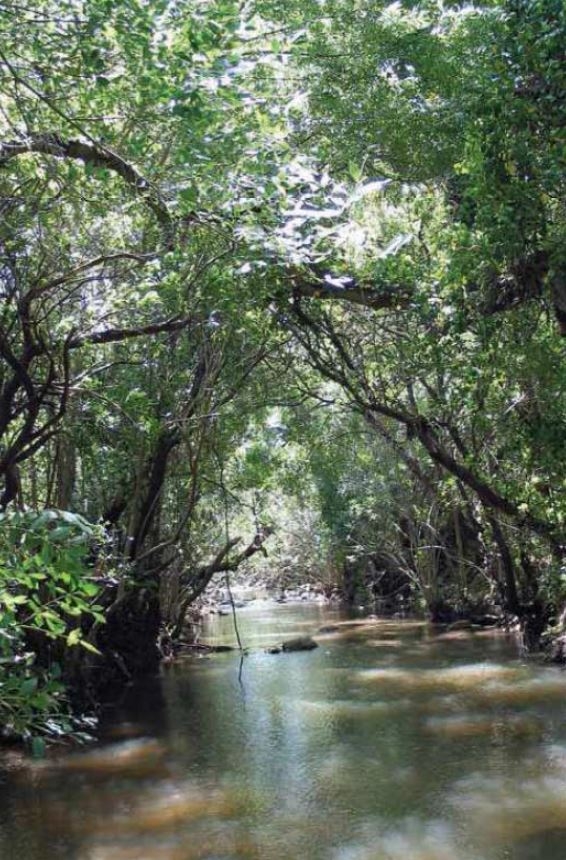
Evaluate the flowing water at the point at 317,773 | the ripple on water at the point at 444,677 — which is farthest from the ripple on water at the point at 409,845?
the ripple on water at the point at 444,677

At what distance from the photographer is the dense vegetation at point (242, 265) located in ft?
17.4

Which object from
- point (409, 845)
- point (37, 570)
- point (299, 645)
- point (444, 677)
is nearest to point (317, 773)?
point (409, 845)

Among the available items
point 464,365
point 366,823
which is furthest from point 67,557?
point 464,365

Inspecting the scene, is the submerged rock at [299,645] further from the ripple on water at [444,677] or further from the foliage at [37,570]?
the foliage at [37,570]

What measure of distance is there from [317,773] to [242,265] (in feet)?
17.5

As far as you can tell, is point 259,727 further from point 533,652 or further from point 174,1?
point 174,1

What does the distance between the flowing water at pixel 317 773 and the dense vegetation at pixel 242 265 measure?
132 cm

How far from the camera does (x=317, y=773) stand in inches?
355

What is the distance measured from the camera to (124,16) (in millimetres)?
4895

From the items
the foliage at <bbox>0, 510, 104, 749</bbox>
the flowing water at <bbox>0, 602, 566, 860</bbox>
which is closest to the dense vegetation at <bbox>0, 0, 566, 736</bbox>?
the foliage at <bbox>0, 510, 104, 749</bbox>

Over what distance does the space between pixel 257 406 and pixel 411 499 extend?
10.4 meters

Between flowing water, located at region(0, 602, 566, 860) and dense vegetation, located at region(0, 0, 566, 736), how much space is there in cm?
132

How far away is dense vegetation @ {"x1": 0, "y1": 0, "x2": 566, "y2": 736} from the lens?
5312 mm

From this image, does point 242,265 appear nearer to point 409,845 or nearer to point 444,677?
point 409,845
